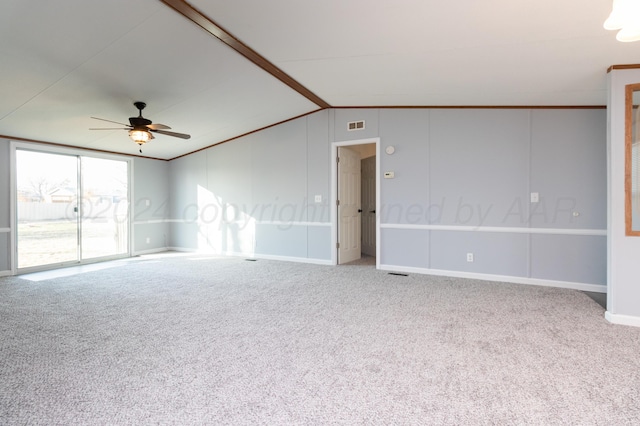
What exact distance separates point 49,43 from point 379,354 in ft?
12.2

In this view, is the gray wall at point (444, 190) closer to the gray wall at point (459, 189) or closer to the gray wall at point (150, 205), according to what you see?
the gray wall at point (459, 189)

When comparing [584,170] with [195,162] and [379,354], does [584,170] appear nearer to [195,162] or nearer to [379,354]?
[379,354]

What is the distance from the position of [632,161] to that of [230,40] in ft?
12.8

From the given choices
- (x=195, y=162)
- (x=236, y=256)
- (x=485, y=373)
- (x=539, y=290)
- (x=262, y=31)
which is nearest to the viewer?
(x=485, y=373)

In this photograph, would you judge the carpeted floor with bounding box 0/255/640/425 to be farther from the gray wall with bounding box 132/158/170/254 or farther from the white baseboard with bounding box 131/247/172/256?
the gray wall with bounding box 132/158/170/254

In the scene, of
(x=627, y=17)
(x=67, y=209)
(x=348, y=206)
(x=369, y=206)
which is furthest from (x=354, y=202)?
(x=67, y=209)

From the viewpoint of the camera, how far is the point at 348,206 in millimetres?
5922

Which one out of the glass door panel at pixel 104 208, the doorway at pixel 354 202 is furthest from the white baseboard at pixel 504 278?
the glass door panel at pixel 104 208

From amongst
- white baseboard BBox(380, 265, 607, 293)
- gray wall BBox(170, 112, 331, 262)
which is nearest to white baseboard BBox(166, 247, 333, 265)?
gray wall BBox(170, 112, 331, 262)

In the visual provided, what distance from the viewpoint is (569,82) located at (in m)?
3.41

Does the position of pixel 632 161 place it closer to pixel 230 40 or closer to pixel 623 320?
pixel 623 320

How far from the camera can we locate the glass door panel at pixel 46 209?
5.22 metres

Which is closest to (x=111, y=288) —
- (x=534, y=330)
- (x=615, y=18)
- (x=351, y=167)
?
(x=351, y=167)

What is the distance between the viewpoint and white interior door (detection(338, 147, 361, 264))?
5.66 m
